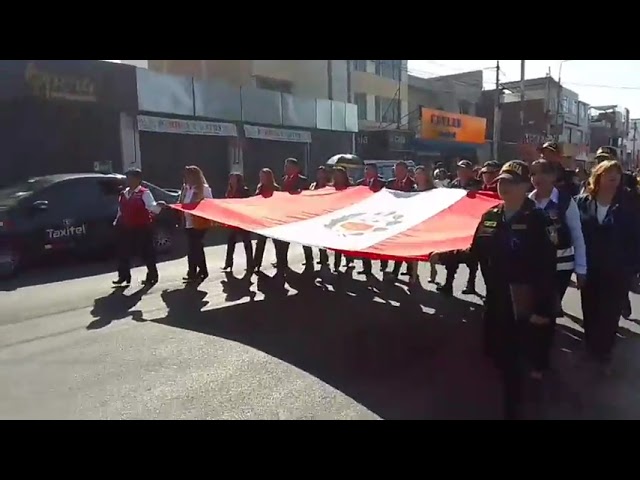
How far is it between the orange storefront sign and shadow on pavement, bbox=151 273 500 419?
25409 mm

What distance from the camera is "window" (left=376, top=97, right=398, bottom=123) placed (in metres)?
34.2

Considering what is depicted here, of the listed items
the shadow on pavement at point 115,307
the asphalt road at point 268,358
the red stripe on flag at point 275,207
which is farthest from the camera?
the red stripe on flag at point 275,207

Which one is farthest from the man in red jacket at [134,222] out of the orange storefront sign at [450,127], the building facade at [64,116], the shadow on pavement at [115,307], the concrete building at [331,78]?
the orange storefront sign at [450,127]

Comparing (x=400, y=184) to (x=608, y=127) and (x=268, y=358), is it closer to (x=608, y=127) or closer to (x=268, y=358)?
(x=268, y=358)

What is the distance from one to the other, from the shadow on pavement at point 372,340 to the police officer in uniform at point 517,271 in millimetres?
387

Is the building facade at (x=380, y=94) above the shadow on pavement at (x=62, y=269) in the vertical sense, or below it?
above

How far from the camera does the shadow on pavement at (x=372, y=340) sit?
13.7ft

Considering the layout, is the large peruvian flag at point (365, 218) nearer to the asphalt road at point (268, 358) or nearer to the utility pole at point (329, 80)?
the asphalt road at point (268, 358)

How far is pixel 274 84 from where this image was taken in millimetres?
28797

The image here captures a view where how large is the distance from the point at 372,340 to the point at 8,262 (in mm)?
6088

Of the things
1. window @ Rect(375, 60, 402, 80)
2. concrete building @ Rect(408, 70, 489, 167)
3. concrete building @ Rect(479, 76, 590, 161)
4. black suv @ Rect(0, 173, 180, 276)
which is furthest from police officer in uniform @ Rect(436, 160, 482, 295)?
concrete building @ Rect(479, 76, 590, 161)

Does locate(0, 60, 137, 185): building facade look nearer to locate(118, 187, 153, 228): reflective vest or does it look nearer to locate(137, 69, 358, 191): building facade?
locate(137, 69, 358, 191): building facade
